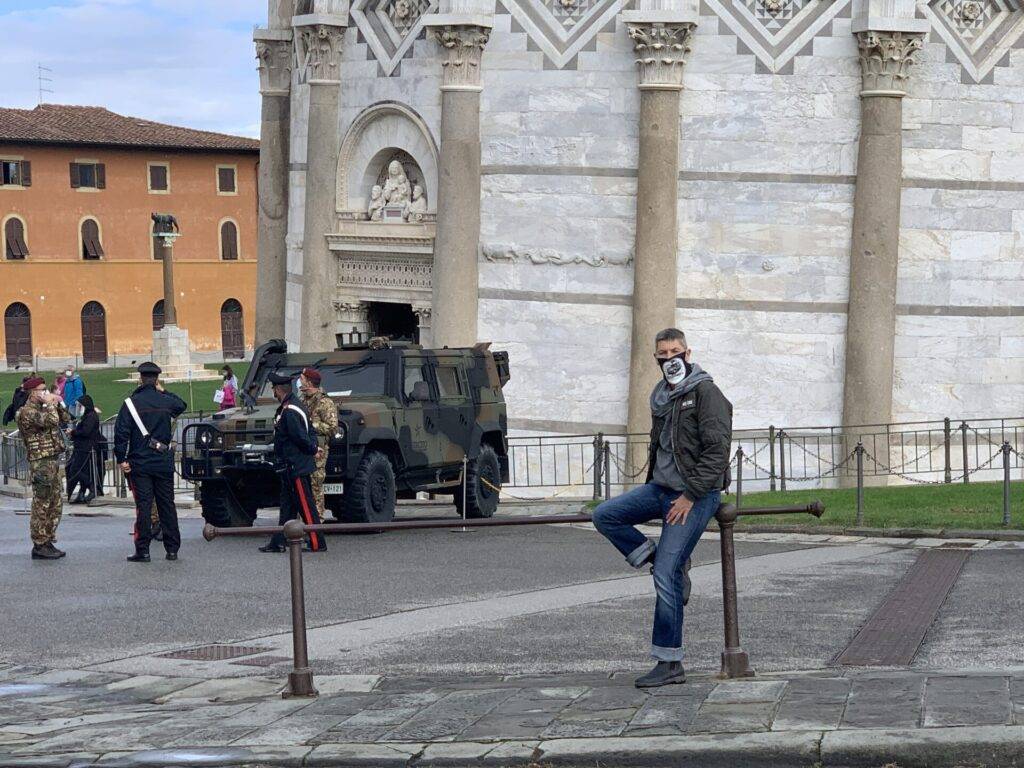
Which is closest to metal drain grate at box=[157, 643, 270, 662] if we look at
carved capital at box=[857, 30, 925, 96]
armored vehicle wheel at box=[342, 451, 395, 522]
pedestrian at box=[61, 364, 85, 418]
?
armored vehicle wheel at box=[342, 451, 395, 522]

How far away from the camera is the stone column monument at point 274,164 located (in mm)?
29875

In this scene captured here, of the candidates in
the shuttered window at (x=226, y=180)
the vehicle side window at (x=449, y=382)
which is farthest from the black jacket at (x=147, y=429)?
the shuttered window at (x=226, y=180)

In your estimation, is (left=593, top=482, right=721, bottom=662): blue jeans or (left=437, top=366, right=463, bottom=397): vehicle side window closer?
(left=593, top=482, right=721, bottom=662): blue jeans

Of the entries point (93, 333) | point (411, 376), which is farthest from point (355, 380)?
point (93, 333)

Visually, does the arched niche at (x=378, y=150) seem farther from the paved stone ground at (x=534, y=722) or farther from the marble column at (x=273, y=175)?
the paved stone ground at (x=534, y=722)

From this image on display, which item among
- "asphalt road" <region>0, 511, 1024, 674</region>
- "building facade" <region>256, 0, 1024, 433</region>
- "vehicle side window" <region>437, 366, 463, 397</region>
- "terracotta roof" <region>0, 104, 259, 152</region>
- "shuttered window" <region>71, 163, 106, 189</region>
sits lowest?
"asphalt road" <region>0, 511, 1024, 674</region>

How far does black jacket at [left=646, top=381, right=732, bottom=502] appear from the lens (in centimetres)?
908

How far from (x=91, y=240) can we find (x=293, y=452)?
64.1 m

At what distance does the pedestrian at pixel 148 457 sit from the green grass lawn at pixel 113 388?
27764 millimetres

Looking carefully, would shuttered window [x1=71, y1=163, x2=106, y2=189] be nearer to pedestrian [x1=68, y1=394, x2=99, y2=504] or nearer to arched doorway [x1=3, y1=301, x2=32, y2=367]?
arched doorway [x1=3, y1=301, x2=32, y2=367]

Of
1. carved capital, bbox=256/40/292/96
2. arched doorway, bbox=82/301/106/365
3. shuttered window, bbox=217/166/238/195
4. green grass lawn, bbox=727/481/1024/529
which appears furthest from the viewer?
shuttered window, bbox=217/166/238/195

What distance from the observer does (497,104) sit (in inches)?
993

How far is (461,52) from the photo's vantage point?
25125 millimetres

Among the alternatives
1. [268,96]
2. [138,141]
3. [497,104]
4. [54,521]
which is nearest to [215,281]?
[138,141]
